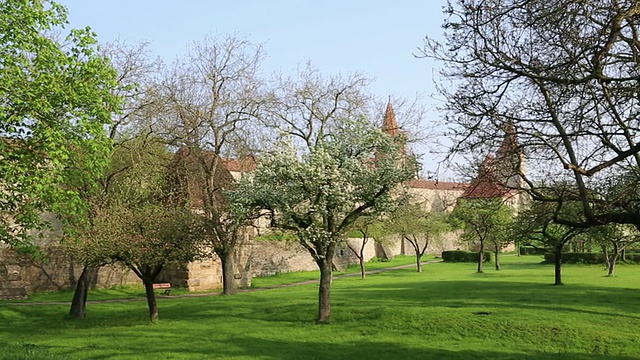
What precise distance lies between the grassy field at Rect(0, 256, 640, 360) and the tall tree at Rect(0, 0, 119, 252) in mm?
3779

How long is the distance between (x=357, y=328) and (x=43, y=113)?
38.4 feet

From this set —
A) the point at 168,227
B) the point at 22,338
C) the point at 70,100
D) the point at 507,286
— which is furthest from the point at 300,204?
the point at 507,286

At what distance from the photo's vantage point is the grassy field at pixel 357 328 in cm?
1566

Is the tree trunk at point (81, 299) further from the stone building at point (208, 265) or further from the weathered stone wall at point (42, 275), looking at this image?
the weathered stone wall at point (42, 275)

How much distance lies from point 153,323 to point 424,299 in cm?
1158

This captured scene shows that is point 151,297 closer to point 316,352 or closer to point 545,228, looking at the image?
point 316,352

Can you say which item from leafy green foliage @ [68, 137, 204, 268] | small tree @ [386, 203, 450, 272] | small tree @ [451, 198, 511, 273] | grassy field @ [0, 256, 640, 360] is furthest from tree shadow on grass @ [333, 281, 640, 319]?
small tree @ [386, 203, 450, 272]

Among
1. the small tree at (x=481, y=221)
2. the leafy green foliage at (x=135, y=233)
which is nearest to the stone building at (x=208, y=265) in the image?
the leafy green foliage at (x=135, y=233)

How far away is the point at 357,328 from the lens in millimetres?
19547

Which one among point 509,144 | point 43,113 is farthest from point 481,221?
point 43,113

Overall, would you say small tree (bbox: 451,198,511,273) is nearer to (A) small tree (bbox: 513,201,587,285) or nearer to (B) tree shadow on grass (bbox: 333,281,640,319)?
(A) small tree (bbox: 513,201,587,285)

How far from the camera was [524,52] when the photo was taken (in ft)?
38.0

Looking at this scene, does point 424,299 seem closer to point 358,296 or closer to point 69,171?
point 358,296

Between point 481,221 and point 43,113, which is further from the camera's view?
point 481,221
